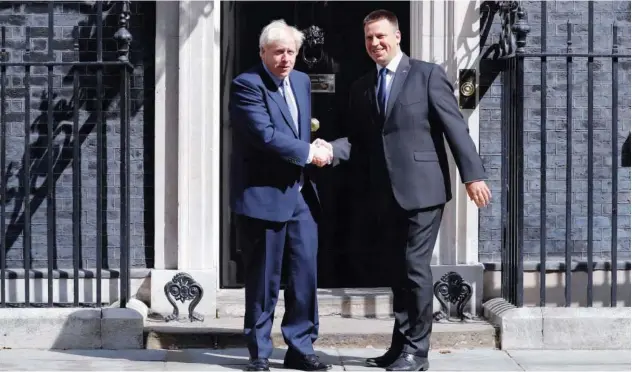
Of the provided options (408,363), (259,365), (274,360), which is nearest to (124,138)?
(274,360)

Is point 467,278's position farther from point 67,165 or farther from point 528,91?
point 67,165

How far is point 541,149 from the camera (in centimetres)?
722

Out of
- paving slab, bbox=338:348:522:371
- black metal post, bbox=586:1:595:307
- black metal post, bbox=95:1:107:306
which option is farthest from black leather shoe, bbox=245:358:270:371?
black metal post, bbox=586:1:595:307

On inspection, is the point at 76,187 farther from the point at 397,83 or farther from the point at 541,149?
the point at 541,149

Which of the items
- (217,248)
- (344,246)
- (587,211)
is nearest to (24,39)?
(217,248)

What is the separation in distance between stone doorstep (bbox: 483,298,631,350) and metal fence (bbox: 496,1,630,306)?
0.39 ft

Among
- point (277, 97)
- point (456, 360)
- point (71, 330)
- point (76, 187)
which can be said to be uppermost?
point (277, 97)

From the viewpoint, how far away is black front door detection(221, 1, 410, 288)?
26.3 ft

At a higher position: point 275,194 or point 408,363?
point 275,194

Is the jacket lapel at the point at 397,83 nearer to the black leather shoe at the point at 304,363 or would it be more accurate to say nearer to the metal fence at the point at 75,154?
the black leather shoe at the point at 304,363

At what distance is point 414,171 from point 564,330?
1572mm

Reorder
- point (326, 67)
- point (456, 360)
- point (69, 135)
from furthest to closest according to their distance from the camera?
point (326, 67), point (69, 135), point (456, 360)

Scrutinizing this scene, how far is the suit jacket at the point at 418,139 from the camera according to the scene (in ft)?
20.6

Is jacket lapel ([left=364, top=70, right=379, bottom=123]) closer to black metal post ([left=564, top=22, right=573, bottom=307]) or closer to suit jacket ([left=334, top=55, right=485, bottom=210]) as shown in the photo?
suit jacket ([left=334, top=55, right=485, bottom=210])
